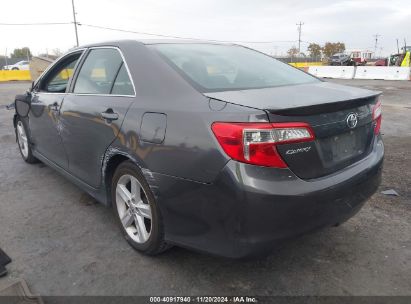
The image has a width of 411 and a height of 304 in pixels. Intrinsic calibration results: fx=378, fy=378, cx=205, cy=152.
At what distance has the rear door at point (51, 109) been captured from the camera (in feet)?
12.4

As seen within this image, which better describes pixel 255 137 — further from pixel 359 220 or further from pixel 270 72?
pixel 359 220

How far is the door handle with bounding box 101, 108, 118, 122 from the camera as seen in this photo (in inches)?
111

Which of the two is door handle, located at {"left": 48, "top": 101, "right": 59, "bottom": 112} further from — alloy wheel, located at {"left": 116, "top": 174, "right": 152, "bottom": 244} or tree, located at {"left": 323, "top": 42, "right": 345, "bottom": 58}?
tree, located at {"left": 323, "top": 42, "right": 345, "bottom": 58}

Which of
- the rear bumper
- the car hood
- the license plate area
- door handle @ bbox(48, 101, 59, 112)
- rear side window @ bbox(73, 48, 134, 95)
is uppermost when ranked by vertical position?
rear side window @ bbox(73, 48, 134, 95)

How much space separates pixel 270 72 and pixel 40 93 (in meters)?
2.70

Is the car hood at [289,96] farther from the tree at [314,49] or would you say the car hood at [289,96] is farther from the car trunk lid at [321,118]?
the tree at [314,49]

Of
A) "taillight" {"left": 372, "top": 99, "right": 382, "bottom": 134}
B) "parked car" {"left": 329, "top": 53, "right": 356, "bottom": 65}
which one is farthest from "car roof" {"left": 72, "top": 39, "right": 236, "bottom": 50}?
"parked car" {"left": 329, "top": 53, "right": 356, "bottom": 65}

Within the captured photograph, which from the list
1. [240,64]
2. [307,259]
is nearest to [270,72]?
[240,64]

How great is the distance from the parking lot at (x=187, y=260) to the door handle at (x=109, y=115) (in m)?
1.01

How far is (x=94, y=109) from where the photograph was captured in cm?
310

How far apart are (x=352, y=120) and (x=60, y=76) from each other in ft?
10.4

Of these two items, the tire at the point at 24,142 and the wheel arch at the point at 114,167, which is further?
the tire at the point at 24,142

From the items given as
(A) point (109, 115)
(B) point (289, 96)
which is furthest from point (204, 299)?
(A) point (109, 115)

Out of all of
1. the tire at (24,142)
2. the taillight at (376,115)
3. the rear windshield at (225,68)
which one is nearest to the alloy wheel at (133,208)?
the rear windshield at (225,68)
